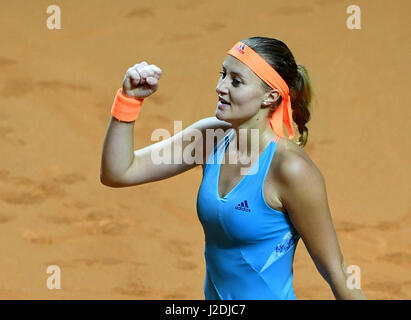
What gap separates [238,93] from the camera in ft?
9.95

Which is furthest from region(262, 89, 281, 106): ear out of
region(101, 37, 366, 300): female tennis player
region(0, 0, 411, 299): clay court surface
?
region(0, 0, 411, 299): clay court surface

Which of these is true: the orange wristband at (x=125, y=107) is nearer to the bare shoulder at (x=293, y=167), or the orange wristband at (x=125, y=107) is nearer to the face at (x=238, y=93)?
the face at (x=238, y=93)

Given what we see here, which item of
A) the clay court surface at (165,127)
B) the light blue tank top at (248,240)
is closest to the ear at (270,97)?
the light blue tank top at (248,240)

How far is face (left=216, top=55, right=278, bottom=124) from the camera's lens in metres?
3.03

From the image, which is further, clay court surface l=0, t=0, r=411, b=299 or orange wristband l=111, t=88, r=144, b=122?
clay court surface l=0, t=0, r=411, b=299

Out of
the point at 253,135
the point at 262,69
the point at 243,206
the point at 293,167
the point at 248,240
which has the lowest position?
the point at 248,240

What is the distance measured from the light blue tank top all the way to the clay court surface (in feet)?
7.89

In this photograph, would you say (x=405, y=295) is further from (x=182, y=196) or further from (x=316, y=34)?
(x=316, y=34)

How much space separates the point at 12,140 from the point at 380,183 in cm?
287

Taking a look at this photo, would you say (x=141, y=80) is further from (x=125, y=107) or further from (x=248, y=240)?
(x=248, y=240)

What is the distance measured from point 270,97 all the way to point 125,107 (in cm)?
54

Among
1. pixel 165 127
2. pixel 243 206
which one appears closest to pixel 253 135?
pixel 243 206

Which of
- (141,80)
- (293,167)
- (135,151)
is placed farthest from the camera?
(135,151)

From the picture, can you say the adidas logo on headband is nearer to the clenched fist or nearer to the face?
the face
